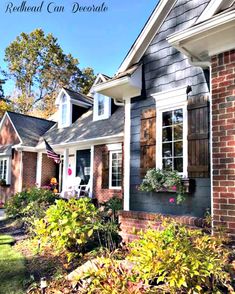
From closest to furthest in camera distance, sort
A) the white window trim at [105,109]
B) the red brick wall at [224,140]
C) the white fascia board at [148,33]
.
→ 1. the red brick wall at [224,140]
2. the white fascia board at [148,33]
3. the white window trim at [105,109]

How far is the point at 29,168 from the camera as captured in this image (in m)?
14.5

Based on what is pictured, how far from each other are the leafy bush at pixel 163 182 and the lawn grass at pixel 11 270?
2.71m

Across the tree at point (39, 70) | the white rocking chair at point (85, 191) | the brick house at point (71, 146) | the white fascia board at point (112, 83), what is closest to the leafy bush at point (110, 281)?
the white fascia board at point (112, 83)

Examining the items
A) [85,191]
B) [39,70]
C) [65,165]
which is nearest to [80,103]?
[65,165]

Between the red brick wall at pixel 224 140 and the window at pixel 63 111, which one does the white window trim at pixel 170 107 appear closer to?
the red brick wall at pixel 224 140

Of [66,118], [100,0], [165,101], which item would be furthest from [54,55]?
[165,101]

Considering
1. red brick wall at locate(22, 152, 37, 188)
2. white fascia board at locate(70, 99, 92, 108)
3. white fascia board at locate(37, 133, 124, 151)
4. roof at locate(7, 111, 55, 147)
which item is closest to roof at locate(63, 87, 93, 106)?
white fascia board at locate(70, 99, 92, 108)

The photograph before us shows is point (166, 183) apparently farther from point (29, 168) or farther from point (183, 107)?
point (29, 168)

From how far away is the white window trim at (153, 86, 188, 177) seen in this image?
5188 millimetres

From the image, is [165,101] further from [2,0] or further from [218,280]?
[2,0]

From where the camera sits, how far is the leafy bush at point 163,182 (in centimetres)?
500

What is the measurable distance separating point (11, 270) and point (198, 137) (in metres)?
3.96

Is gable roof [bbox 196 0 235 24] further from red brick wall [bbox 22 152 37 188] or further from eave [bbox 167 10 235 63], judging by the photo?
red brick wall [bbox 22 152 37 188]

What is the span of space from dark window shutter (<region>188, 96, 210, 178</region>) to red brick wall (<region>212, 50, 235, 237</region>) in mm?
567
